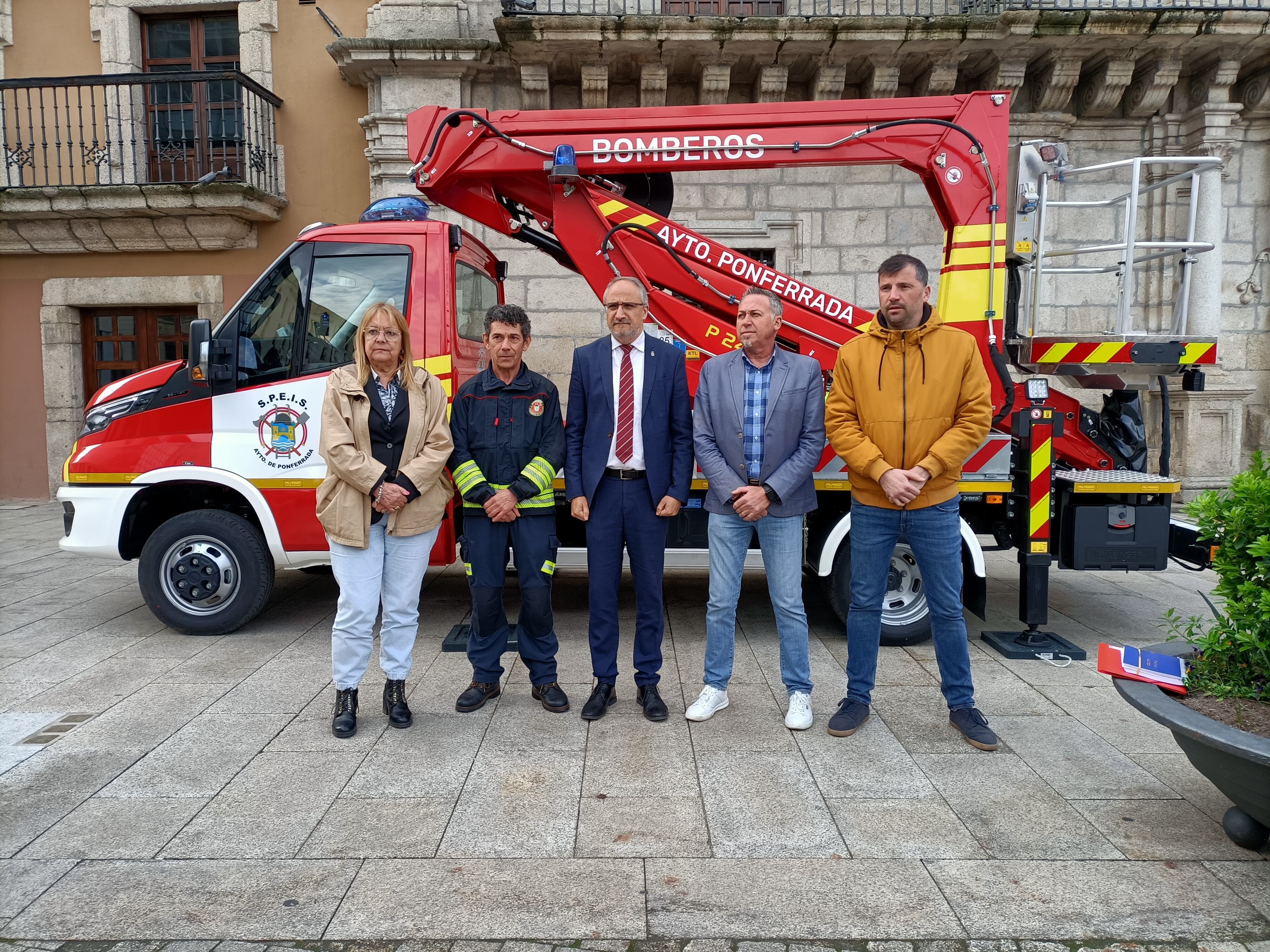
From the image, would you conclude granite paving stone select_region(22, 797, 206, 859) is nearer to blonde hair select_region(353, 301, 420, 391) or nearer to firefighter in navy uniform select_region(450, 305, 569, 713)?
firefighter in navy uniform select_region(450, 305, 569, 713)

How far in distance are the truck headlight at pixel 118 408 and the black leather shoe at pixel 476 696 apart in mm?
2814

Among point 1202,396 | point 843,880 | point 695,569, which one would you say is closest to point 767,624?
point 695,569

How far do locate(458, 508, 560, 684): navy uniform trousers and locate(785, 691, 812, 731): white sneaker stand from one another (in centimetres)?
113

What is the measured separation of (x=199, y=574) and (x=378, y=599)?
2.09 metres

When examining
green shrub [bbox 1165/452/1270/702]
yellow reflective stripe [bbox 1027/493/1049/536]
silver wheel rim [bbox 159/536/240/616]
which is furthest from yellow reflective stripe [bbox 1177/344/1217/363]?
silver wheel rim [bbox 159/536/240/616]

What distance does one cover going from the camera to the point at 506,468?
4082mm

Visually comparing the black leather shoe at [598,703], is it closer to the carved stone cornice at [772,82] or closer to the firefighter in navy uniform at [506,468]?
the firefighter in navy uniform at [506,468]

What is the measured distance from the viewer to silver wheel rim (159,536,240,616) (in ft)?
17.8

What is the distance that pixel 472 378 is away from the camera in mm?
4191

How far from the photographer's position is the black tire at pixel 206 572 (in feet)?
17.7

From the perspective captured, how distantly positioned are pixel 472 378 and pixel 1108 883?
3.18 meters

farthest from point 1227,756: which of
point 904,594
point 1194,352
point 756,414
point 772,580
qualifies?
point 1194,352

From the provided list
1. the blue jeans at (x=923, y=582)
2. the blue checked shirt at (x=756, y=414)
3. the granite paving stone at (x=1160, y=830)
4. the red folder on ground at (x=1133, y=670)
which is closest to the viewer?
the granite paving stone at (x=1160, y=830)

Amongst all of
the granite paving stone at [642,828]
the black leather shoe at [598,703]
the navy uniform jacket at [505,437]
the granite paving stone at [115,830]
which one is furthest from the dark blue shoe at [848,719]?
the granite paving stone at [115,830]
